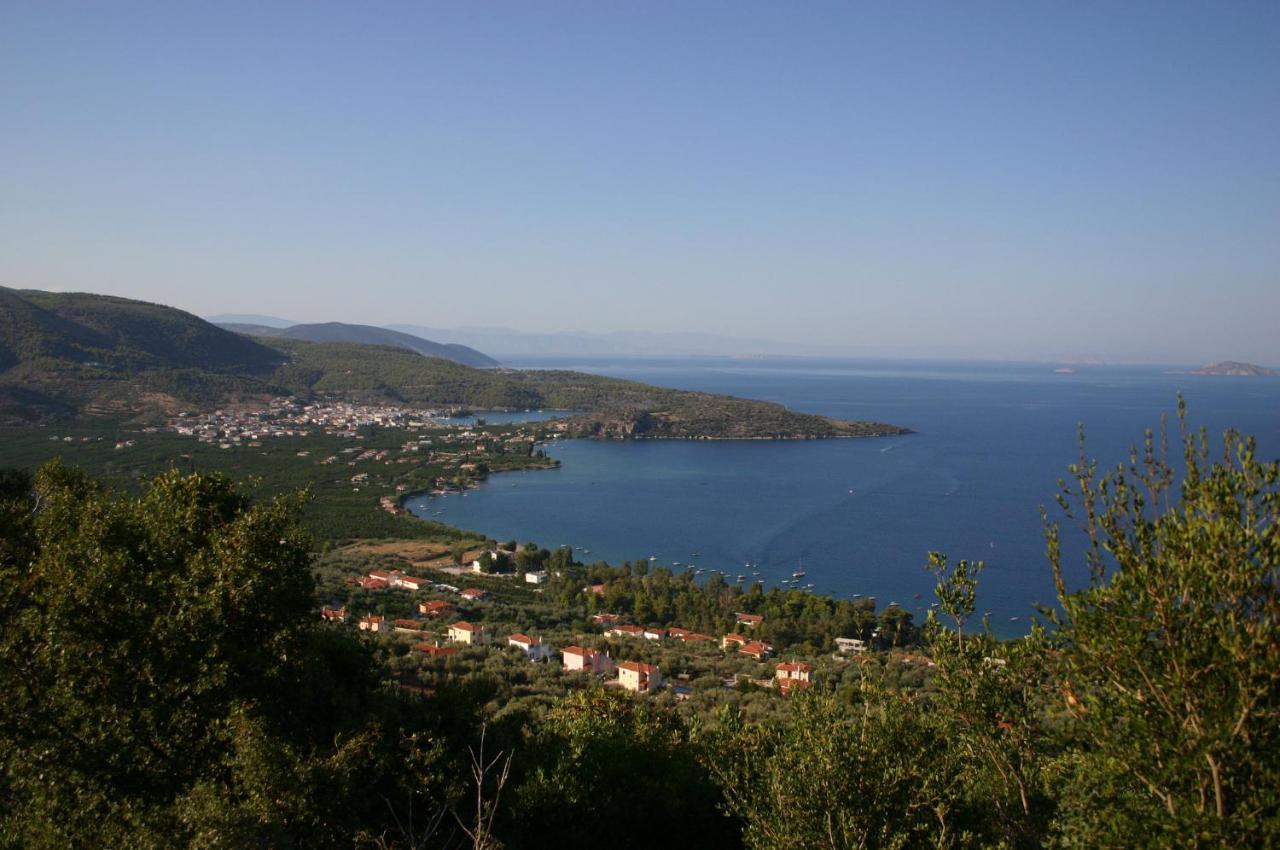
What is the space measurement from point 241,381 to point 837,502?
68625 millimetres

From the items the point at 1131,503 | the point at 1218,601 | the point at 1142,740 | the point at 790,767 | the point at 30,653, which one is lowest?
the point at 790,767

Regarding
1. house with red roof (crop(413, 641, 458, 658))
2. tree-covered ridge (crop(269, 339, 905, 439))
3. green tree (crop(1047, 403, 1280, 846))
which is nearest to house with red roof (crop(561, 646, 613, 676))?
house with red roof (crop(413, 641, 458, 658))

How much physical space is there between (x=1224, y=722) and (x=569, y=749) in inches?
252

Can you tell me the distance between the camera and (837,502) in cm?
4744

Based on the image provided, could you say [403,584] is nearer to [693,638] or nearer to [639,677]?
[693,638]

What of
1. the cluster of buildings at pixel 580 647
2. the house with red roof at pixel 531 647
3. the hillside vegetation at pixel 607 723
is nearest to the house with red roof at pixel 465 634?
the cluster of buildings at pixel 580 647

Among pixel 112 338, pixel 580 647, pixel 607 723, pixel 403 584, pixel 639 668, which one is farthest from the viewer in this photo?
pixel 112 338

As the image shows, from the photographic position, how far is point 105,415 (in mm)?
61719

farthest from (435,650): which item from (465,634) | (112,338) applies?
(112,338)

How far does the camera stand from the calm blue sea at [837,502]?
34.4 m

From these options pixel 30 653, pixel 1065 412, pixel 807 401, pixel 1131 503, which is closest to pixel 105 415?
pixel 30 653

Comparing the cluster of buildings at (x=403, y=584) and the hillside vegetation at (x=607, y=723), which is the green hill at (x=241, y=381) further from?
the hillside vegetation at (x=607, y=723)

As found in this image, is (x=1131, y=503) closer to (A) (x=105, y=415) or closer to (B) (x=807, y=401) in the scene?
(A) (x=105, y=415)

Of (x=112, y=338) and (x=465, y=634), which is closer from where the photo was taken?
(x=465, y=634)
